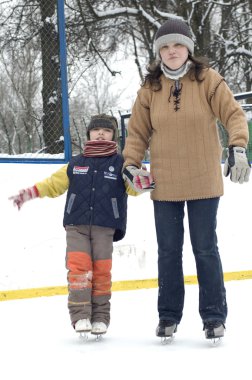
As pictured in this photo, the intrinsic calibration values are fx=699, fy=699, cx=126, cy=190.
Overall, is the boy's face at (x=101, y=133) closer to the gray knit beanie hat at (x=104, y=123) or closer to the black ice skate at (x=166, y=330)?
the gray knit beanie hat at (x=104, y=123)

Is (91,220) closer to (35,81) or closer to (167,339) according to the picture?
(167,339)

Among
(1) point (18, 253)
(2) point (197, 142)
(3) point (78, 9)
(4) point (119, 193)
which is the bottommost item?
(1) point (18, 253)

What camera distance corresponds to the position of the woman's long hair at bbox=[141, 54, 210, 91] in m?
2.75

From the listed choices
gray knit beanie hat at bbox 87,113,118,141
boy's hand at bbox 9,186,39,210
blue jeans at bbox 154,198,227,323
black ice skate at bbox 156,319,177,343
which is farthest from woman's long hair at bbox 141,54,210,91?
black ice skate at bbox 156,319,177,343

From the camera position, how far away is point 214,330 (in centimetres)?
270

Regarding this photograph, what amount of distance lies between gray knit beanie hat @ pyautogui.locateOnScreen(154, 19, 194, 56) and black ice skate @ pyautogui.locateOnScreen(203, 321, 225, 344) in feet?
3.57

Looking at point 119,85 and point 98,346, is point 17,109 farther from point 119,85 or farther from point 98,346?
point 119,85

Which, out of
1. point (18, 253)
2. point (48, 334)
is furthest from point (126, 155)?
point (18, 253)

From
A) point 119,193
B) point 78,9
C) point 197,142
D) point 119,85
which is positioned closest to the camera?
point 197,142

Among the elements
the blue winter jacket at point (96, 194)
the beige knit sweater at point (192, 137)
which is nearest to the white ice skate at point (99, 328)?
the blue winter jacket at point (96, 194)

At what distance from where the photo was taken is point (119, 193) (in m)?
2.96

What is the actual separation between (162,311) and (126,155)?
0.66 m

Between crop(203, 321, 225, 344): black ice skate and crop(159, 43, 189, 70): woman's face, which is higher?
crop(159, 43, 189, 70): woman's face

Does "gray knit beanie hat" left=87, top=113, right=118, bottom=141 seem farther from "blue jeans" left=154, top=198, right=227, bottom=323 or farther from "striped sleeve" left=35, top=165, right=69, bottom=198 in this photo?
"blue jeans" left=154, top=198, right=227, bottom=323
